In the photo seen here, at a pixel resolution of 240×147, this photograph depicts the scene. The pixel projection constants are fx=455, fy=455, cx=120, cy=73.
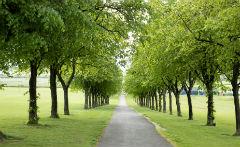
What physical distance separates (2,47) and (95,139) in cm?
780

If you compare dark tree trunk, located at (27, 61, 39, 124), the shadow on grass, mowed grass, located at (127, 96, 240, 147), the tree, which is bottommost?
mowed grass, located at (127, 96, 240, 147)

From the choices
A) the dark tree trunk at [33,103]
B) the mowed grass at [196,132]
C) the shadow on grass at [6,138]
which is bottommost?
the mowed grass at [196,132]

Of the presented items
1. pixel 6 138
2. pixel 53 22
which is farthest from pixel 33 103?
pixel 53 22

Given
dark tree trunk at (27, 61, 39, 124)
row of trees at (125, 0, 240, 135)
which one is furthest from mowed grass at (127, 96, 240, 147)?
dark tree trunk at (27, 61, 39, 124)

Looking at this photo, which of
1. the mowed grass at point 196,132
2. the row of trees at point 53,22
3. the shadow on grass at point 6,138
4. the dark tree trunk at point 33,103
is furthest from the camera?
the dark tree trunk at point 33,103

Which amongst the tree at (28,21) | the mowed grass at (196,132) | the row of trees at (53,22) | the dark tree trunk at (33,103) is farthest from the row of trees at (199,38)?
the tree at (28,21)

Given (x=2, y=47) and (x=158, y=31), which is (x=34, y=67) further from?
(x=2, y=47)

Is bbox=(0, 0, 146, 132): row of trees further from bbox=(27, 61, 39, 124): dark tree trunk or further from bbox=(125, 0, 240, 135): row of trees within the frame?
bbox=(27, 61, 39, 124): dark tree trunk

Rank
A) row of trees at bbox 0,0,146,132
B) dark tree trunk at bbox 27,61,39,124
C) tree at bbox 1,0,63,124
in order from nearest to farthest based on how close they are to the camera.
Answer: tree at bbox 1,0,63,124
row of trees at bbox 0,0,146,132
dark tree trunk at bbox 27,61,39,124

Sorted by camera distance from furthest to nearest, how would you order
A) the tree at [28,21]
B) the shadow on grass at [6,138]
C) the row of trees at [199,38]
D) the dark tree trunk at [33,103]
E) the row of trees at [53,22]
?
the dark tree trunk at [33,103], the row of trees at [199,38], the shadow on grass at [6,138], the row of trees at [53,22], the tree at [28,21]

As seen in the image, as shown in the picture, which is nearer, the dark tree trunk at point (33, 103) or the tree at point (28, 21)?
the tree at point (28, 21)

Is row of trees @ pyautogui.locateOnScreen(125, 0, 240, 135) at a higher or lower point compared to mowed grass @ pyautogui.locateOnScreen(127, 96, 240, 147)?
higher

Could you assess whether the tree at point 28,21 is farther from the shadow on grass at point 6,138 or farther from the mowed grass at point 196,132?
the mowed grass at point 196,132

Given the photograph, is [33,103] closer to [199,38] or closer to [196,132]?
[196,132]
